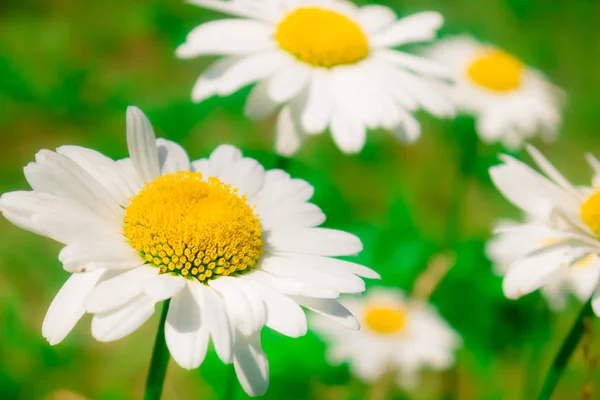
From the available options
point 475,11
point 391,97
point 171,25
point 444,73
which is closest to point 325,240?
point 391,97

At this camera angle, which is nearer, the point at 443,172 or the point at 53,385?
the point at 53,385

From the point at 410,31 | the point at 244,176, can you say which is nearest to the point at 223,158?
the point at 244,176

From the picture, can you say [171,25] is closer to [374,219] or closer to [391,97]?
[374,219]

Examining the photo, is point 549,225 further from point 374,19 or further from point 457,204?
point 457,204

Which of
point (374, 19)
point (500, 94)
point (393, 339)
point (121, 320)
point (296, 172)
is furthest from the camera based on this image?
point (500, 94)

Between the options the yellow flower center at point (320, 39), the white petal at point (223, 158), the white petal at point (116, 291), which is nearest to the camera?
the white petal at point (116, 291)

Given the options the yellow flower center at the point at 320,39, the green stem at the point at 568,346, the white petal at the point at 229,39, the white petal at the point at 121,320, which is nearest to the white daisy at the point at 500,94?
the yellow flower center at the point at 320,39

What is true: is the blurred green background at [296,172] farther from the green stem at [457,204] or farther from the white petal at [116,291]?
the white petal at [116,291]
